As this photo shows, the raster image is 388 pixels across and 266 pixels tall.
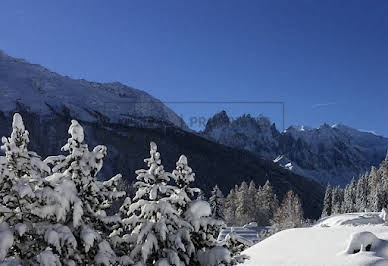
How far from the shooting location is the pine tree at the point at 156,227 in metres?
12.9

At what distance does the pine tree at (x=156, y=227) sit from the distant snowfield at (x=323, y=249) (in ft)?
63.7

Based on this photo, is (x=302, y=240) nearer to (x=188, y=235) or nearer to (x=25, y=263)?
(x=188, y=235)

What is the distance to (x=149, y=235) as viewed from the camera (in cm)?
1296

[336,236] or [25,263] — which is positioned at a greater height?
[25,263]

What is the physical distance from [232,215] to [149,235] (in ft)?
363

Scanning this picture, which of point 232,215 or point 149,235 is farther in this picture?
point 232,215

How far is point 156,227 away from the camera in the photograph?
13078mm

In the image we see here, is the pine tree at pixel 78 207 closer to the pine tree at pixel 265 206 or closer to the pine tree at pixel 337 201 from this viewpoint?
the pine tree at pixel 265 206

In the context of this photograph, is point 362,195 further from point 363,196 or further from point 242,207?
point 242,207

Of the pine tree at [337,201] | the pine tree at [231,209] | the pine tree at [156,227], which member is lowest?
the pine tree at [231,209]

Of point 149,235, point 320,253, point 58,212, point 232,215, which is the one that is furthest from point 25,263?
point 232,215

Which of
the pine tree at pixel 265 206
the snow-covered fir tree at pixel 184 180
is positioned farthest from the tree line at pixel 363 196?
the snow-covered fir tree at pixel 184 180

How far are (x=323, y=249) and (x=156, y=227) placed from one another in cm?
2464

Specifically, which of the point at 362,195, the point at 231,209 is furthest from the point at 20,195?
the point at 231,209
